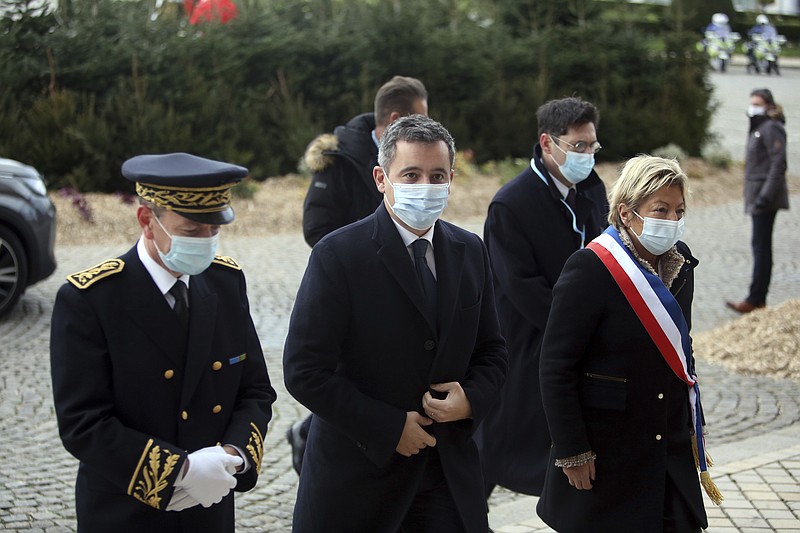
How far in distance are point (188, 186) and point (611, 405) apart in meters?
1.71

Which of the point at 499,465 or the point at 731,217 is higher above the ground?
the point at 499,465

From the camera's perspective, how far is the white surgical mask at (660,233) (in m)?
4.04

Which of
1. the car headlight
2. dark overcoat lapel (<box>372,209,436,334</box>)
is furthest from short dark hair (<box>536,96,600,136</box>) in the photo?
the car headlight

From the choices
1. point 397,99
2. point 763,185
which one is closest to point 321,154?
point 397,99

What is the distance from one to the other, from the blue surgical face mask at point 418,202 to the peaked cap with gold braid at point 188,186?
58 centimetres

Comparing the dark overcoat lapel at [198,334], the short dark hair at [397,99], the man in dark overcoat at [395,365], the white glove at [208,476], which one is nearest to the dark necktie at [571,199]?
the short dark hair at [397,99]

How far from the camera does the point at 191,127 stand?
650 inches

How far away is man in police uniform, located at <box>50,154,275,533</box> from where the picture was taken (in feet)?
10.7

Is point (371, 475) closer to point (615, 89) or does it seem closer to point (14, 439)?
point (14, 439)

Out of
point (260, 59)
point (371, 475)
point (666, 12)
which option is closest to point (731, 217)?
point (260, 59)

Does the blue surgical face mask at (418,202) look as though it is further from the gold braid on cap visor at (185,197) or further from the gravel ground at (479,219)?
the gravel ground at (479,219)

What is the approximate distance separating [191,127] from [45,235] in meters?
6.90

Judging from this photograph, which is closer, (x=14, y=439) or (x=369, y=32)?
(x=14, y=439)

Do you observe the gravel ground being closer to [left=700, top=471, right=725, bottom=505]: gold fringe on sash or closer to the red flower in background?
the red flower in background
